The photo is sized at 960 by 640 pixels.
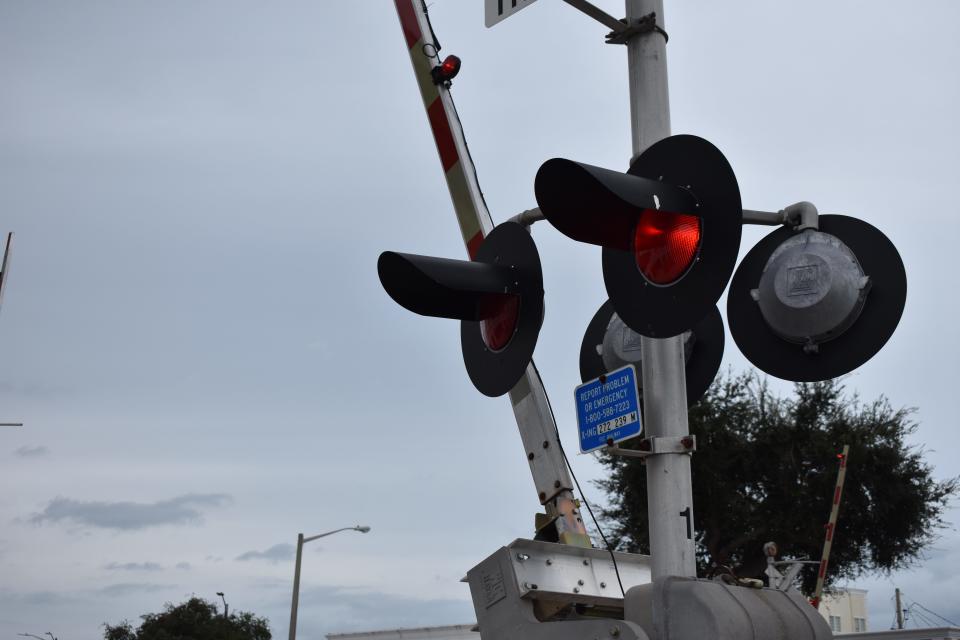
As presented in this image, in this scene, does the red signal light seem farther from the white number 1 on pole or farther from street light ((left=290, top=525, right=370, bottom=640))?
street light ((left=290, top=525, right=370, bottom=640))

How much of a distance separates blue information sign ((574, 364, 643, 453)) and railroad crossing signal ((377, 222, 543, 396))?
269mm

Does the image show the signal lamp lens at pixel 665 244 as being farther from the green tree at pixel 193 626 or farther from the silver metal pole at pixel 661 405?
the green tree at pixel 193 626

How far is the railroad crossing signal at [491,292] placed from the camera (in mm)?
3955

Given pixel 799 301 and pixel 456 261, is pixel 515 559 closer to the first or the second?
pixel 456 261

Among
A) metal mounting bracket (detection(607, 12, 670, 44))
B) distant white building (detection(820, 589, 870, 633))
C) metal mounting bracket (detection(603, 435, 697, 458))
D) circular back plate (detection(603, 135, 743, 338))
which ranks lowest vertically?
metal mounting bracket (detection(603, 435, 697, 458))

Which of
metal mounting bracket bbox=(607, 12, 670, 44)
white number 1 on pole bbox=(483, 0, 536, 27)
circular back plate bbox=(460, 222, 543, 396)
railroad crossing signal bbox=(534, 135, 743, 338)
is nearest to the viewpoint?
railroad crossing signal bbox=(534, 135, 743, 338)

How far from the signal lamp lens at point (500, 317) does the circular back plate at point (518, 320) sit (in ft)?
0.08

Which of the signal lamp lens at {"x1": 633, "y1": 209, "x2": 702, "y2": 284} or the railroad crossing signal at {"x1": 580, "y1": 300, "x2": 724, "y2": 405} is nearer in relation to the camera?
the signal lamp lens at {"x1": 633, "y1": 209, "x2": 702, "y2": 284}

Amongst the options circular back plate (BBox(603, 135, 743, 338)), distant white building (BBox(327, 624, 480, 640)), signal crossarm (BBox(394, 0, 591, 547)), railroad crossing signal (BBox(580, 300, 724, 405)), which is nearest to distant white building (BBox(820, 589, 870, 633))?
distant white building (BBox(327, 624, 480, 640))

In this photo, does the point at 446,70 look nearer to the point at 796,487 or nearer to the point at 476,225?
the point at 476,225

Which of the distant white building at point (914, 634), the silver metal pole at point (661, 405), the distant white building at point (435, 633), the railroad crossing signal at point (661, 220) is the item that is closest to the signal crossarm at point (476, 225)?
the silver metal pole at point (661, 405)

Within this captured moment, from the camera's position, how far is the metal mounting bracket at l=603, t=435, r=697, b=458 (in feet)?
12.3

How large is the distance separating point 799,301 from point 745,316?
A: 0.30 m

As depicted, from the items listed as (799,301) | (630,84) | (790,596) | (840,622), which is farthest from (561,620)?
(840,622)
